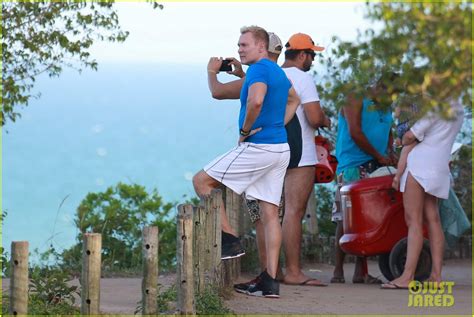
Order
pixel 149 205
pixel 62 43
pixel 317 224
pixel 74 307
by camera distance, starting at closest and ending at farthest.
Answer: pixel 74 307, pixel 62 43, pixel 317 224, pixel 149 205

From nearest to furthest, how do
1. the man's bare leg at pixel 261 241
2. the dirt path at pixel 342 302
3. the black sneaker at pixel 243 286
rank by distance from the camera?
the dirt path at pixel 342 302, the black sneaker at pixel 243 286, the man's bare leg at pixel 261 241

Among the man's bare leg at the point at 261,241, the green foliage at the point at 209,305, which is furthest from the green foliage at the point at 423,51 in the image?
the man's bare leg at the point at 261,241

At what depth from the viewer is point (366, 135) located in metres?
10.4

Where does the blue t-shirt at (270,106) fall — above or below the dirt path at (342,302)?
above

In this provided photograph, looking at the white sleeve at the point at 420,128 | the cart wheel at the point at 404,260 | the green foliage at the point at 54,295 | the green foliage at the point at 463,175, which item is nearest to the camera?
the green foliage at the point at 54,295

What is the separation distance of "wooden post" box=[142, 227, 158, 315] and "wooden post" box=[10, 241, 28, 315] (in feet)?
2.57

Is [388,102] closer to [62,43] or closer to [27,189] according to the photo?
[62,43]

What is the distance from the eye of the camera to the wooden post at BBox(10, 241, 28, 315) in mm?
6145

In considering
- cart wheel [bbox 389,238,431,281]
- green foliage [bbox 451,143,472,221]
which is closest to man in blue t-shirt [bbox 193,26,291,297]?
cart wheel [bbox 389,238,431,281]

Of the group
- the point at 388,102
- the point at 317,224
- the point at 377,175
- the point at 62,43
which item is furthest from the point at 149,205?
the point at 388,102

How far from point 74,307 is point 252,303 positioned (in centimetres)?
120

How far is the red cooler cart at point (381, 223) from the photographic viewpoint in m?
10.2

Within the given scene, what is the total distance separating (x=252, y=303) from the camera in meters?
8.36

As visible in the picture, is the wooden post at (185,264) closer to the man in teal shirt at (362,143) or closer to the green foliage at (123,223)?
the man in teal shirt at (362,143)
